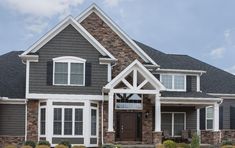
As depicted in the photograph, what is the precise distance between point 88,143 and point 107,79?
4.09 metres

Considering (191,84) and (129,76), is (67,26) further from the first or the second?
(191,84)

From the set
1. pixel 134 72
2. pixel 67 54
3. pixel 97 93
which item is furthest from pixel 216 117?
pixel 67 54

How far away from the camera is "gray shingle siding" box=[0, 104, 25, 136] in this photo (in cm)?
3069

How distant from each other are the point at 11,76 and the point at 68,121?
22.2 feet

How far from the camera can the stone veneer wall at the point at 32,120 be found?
29.0 metres

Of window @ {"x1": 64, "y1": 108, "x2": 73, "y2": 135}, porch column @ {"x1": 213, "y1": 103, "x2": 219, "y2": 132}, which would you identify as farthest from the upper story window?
window @ {"x1": 64, "y1": 108, "x2": 73, "y2": 135}

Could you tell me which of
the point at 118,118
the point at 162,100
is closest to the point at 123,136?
the point at 118,118

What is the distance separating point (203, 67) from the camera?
38.9 m

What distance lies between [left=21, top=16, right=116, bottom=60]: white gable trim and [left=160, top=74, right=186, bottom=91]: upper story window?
5447 mm

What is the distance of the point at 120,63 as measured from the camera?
105 ft

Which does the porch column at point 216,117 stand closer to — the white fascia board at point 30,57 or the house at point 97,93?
the house at point 97,93

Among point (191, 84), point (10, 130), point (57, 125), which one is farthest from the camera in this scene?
point (191, 84)

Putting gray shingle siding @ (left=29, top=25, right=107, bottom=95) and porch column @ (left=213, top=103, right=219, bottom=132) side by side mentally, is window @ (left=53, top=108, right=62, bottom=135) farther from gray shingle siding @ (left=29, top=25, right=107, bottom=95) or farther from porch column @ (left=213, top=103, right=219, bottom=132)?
porch column @ (left=213, top=103, right=219, bottom=132)

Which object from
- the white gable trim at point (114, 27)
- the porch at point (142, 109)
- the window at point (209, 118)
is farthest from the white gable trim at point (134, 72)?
the window at point (209, 118)
